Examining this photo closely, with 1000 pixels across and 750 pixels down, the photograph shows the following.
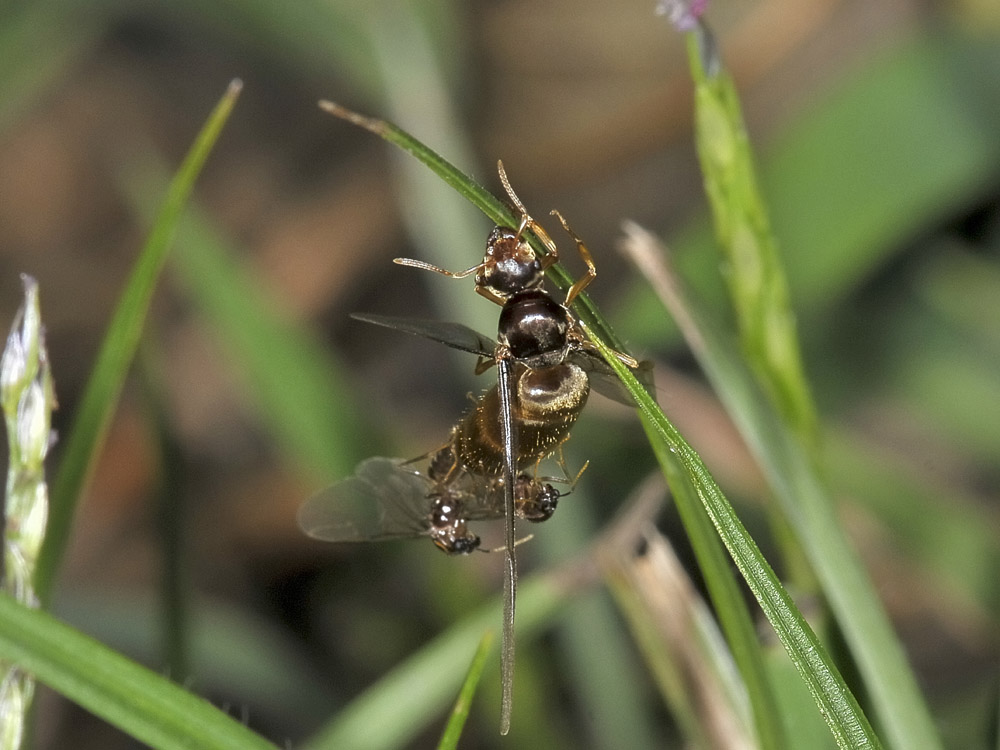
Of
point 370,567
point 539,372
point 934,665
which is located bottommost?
point 934,665

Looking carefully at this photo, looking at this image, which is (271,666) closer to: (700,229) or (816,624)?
(700,229)

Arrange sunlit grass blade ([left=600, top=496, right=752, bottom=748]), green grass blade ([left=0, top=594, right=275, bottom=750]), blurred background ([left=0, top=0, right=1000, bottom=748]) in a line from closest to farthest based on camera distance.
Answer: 1. green grass blade ([left=0, top=594, right=275, bottom=750])
2. sunlit grass blade ([left=600, top=496, right=752, bottom=748])
3. blurred background ([left=0, top=0, right=1000, bottom=748])

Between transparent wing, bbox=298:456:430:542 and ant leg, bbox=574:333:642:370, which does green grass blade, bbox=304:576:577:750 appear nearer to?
transparent wing, bbox=298:456:430:542

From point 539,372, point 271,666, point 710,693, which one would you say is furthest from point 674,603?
point 271,666

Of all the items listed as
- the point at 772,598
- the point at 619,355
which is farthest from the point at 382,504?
the point at 772,598

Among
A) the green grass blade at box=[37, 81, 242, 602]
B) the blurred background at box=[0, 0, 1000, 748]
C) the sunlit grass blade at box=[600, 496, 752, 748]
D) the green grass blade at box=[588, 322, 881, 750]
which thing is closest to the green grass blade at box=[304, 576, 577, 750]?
the sunlit grass blade at box=[600, 496, 752, 748]

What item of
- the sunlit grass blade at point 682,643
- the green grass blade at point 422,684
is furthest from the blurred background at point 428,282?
the sunlit grass blade at point 682,643

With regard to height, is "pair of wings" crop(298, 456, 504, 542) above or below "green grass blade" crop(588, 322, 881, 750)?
above
